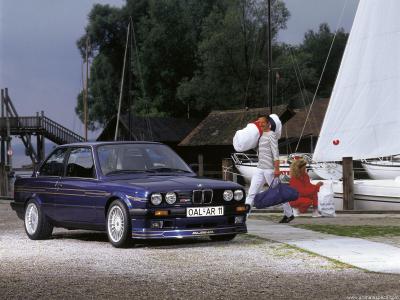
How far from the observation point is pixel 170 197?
390 inches

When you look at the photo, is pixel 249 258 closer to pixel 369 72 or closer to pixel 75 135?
pixel 369 72

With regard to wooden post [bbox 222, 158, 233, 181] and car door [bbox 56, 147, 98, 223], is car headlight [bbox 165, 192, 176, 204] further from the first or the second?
wooden post [bbox 222, 158, 233, 181]

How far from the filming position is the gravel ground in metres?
6.84

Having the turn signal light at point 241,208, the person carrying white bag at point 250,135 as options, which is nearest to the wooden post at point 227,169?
the person carrying white bag at point 250,135

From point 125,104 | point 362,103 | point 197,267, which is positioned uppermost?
point 125,104

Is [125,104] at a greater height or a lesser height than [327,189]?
greater

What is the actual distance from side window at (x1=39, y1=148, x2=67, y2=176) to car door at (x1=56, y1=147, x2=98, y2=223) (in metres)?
0.20

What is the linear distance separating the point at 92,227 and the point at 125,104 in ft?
228

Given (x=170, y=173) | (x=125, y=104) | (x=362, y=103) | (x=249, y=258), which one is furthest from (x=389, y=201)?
(x=125, y=104)

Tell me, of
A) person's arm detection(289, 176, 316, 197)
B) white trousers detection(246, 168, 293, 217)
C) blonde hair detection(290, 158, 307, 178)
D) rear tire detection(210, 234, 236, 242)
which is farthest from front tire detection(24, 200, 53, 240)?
person's arm detection(289, 176, 316, 197)

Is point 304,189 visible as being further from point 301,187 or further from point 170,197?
point 170,197

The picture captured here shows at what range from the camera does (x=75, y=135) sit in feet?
212

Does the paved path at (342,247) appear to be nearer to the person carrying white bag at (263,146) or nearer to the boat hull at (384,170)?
the person carrying white bag at (263,146)

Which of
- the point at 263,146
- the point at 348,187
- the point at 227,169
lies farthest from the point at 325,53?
the point at 263,146
